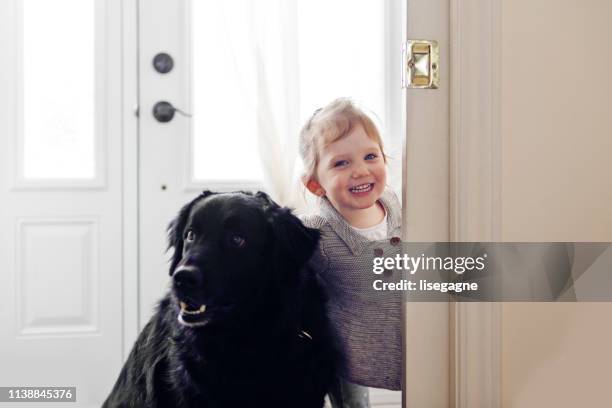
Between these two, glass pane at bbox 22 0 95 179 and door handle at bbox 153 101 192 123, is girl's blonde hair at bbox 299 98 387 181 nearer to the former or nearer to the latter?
door handle at bbox 153 101 192 123

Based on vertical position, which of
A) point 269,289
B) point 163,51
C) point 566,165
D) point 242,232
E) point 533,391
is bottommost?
point 533,391

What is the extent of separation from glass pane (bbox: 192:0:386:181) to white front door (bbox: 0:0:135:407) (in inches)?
7.5

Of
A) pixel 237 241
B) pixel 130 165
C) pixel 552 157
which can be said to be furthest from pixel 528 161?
pixel 130 165

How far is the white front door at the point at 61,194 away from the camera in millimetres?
1200

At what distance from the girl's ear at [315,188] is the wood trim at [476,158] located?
287 millimetres

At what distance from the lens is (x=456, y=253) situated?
121cm

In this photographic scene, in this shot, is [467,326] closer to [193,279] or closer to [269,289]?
[269,289]

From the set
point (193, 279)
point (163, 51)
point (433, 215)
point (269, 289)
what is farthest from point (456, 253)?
point (163, 51)

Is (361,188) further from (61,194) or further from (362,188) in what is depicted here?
(61,194)

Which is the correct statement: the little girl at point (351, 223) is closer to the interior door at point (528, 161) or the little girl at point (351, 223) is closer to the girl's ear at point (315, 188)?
the girl's ear at point (315, 188)

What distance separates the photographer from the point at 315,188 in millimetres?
1169

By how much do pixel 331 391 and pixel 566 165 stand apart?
697 mm

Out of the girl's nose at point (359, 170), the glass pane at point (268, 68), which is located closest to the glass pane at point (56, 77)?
the glass pane at point (268, 68)

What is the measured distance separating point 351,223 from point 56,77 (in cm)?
74
